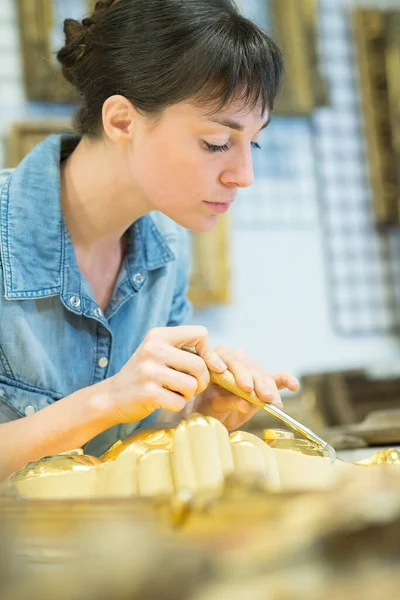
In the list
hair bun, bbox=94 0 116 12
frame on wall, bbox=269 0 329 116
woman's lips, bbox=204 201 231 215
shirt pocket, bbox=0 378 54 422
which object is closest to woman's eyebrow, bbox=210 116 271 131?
woman's lips, bbox=204 201 231 215

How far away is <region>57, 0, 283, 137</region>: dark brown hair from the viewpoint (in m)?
1.03

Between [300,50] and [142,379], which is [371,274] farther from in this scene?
[142,379]

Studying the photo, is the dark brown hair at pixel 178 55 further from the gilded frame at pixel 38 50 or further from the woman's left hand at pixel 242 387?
the gilded frame at pixel 38 50

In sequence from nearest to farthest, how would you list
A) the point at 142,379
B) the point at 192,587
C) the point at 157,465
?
1. the point at 192,587
2. the point at 157,465
3. the point at 142,379

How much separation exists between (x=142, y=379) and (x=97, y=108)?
512 mm

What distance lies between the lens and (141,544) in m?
0.39

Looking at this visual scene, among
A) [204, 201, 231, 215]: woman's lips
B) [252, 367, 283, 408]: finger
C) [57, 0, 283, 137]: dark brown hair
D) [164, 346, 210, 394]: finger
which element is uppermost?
[57, 0, 283, 137]: dark brown hair

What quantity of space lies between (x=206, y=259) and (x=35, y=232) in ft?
4.60

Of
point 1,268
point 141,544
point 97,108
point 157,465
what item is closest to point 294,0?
point 97,108

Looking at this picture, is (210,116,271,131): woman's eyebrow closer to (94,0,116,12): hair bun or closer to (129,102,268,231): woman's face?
(129,102,268,231): woman's face

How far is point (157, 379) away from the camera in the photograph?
0.85 meters

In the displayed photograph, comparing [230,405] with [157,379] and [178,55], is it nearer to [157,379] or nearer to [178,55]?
[157,379]

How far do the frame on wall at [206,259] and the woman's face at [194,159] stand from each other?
1.33 metres

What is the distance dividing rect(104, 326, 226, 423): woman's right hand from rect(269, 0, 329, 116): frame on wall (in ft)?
6.49
